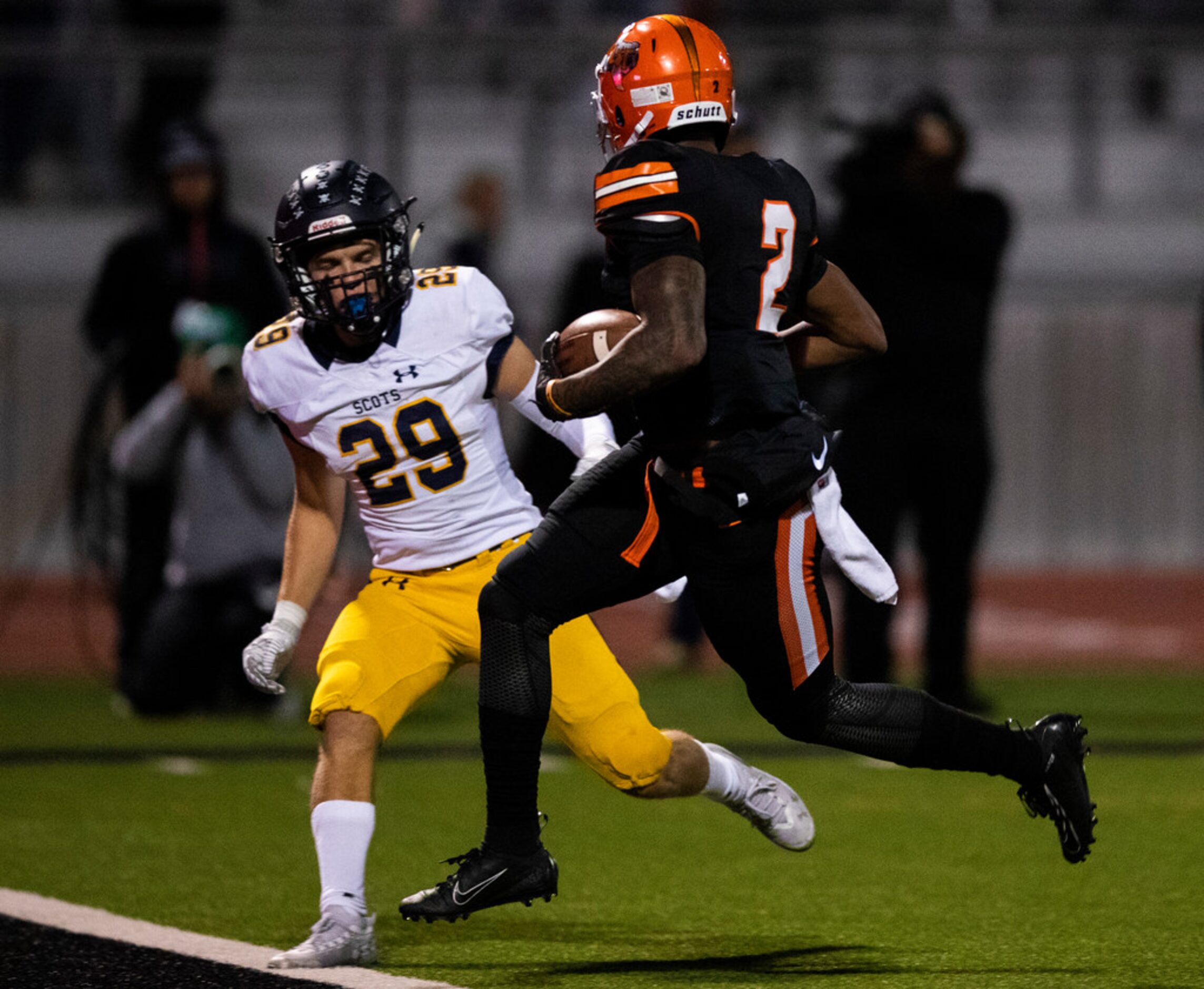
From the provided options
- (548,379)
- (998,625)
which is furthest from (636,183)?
(998,625)

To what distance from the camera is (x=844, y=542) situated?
12.4 ft

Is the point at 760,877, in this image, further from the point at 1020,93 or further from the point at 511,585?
the point at 1020,93

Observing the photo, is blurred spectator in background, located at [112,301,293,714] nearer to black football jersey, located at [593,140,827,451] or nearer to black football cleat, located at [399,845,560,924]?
black football cleat, located at [399,845,560,924]

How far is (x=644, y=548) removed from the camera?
3760 mm

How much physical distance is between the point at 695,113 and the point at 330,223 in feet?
2.59

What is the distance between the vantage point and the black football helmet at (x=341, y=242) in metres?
4.08

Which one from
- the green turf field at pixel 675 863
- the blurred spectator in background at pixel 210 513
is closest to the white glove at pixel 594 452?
the green turf field at pixel 675 863

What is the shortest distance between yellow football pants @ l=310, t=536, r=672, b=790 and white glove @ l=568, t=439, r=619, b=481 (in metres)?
0.22

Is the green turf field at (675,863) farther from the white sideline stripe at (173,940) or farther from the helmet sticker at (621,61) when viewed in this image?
the helmet sticker at (621,61)

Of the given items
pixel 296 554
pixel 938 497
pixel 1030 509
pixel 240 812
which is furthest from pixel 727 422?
pixel 1030 509

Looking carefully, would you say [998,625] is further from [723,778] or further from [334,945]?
[334,945]

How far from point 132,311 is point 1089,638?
16.1 feet

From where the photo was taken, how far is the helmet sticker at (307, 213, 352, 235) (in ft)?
13.4

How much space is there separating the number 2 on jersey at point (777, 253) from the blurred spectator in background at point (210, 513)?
13.5ft
